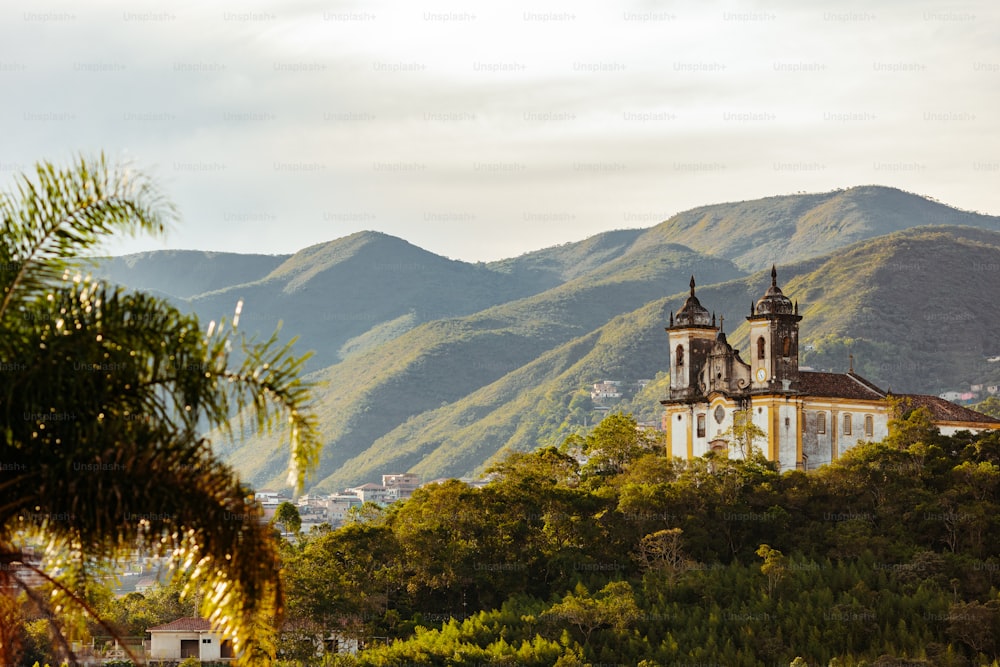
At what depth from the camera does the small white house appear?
63.2 meters

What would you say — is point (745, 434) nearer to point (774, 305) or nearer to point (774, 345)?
point (774, 345)

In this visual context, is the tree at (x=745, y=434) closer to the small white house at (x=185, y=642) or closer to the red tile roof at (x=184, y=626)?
the small white house at (x=185, y=642)

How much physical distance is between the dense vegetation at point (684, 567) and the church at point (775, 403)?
5.54 ft

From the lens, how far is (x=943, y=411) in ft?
212

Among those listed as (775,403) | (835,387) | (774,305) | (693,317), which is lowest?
(775,403)

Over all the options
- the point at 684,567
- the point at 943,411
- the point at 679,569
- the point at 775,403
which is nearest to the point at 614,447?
the point at 775,403

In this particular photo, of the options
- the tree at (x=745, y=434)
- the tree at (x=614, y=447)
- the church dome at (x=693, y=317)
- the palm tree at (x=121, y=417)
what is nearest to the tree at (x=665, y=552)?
the tree at (x=745, y=434)

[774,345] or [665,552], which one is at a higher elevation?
[774,345]

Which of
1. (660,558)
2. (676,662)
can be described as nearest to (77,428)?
(676,662)

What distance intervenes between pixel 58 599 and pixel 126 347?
192 cm

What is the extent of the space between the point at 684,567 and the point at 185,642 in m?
20.3

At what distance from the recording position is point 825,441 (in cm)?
6244

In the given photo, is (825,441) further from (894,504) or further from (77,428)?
(77,428)

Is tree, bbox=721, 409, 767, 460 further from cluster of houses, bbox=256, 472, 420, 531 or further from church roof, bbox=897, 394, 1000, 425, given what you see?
cluster of houses, bbox=256, 472, 420, 531
